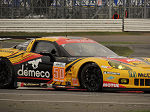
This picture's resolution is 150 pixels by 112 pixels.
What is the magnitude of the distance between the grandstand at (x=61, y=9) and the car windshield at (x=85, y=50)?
24.2 metres

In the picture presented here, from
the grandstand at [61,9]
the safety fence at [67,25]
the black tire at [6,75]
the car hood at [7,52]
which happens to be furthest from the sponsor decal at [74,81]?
the grandstand at [61,9]

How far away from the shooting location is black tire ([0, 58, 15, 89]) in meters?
10.1

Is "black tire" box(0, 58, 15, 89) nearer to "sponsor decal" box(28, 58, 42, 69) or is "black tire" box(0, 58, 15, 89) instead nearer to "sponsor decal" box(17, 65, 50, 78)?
"sponsor decal" box(17, 65, 50, 78)

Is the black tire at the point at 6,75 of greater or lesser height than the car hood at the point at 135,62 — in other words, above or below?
below

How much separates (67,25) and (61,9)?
7.41 metres

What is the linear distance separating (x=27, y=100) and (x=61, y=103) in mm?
643

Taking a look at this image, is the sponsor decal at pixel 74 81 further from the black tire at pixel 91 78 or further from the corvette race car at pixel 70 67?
the black tire at pixel 91 78

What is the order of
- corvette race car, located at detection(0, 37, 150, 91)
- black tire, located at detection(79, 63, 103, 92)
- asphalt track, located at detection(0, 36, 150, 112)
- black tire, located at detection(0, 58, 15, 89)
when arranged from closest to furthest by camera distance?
asphalt track, located at detection(0, 36, 150, 112) < corvette race car, located at detection(0, 37, 150, 91) < black tire, located at detection(79, 63, 103, 92) < black tire, located at detection(0, 58, 15, 89)

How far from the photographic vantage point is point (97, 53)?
9.61 m

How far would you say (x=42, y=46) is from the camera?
1016 centimetres

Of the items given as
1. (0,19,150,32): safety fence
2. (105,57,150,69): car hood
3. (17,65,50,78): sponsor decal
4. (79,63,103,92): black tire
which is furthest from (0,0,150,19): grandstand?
(79,63,103,92): black tire

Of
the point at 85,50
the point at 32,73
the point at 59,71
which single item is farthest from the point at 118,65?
the point at 32,73

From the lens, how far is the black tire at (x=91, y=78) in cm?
863

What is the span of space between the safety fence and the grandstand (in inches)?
191
